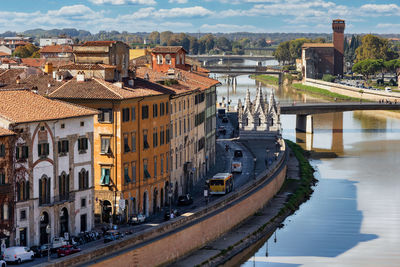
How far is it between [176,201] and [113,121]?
8.42 metres

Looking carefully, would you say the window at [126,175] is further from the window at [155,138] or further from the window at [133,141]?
the window at [155,138]

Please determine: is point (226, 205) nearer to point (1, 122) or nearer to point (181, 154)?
point (181, 154)

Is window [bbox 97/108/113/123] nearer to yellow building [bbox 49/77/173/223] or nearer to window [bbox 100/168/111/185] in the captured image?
yellow building [bbox 49/77/173/223]

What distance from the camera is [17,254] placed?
33.6 meters

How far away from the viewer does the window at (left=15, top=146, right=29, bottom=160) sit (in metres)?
36.1

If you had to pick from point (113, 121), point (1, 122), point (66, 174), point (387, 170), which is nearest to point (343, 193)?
point (387, 170)

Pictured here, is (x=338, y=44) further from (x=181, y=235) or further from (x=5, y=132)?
(x=5, y=132)

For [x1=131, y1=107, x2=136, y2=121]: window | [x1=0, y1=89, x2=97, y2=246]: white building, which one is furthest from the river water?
[x1=0, y1=89, x2=97, y2=246]: white building

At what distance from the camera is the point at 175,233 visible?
39.8m

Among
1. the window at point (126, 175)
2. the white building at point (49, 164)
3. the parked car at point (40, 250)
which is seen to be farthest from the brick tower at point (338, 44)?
the parked car at point (40, 250)

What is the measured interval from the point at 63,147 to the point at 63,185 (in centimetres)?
155

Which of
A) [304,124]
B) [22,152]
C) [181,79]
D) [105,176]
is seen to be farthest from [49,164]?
[304,124]

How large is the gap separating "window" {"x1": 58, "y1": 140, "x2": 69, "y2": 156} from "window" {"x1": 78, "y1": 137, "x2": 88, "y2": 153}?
92cm

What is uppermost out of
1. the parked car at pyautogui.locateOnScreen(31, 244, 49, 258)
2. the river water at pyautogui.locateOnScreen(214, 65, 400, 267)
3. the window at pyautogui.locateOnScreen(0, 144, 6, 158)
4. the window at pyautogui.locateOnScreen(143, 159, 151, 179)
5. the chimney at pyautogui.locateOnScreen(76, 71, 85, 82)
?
the chimney at pyautogui.locateOnScreen(76, 71, 85, 82)
